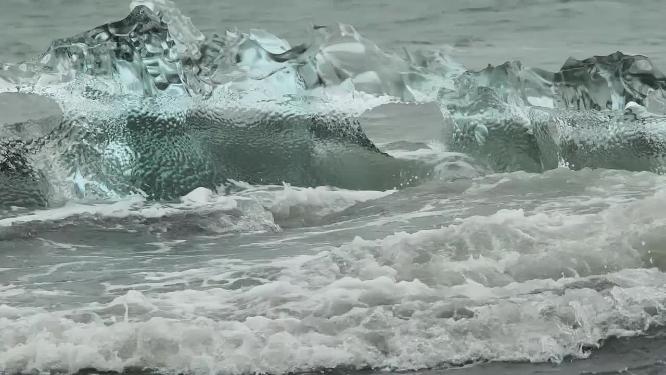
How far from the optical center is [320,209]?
647 cm

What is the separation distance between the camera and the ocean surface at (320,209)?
3525 millimetres

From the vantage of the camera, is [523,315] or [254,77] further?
[254,77]

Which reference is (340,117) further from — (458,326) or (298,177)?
(458,326)

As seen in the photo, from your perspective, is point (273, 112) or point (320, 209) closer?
point (320, 209)

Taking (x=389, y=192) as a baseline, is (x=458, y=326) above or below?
above

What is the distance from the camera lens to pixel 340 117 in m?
7.48

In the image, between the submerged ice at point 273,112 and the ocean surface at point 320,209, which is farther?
the submerged ice at point 273,112

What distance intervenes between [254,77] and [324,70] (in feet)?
1.74

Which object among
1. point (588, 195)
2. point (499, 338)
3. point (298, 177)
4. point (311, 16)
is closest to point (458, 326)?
point (499, 338)

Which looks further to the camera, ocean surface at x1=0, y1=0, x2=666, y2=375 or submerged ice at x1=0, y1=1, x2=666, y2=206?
submerged ice at x1=0, y1=1, x2=666, y2=206

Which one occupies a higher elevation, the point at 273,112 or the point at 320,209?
the point at 273,112

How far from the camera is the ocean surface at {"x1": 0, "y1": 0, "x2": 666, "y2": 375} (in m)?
3.53

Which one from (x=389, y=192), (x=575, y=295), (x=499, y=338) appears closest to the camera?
(x=499, y=338)

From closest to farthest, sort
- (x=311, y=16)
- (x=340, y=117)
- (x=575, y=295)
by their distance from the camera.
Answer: (x=575, y=295) → (x=340, y=117) → (x=311, y=16)
